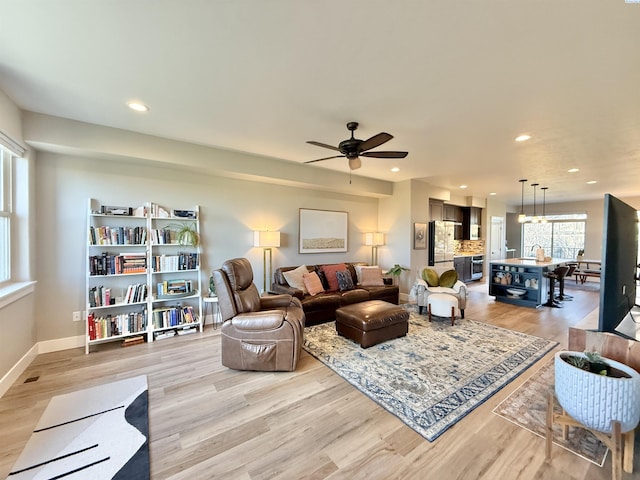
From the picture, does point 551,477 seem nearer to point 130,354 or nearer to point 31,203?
point 130,354

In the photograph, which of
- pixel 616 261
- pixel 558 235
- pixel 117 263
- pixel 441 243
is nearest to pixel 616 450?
pixel 616 261

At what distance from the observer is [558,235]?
31.4 feet

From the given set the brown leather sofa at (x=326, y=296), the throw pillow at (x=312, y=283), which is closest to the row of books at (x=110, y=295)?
the brown leather sofa at (x=326, y=296)

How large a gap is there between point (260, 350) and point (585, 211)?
11.7m

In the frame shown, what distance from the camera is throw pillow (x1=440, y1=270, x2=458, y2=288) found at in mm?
4555

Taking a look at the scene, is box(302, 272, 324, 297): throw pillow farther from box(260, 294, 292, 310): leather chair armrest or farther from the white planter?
the white planter

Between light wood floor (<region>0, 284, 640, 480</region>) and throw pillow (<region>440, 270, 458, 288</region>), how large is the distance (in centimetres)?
190

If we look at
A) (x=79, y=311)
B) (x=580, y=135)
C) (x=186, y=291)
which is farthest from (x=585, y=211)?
(x=79, y=311)

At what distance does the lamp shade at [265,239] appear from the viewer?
4.37 m

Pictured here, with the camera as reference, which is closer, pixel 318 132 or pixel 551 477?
pixel 551 477

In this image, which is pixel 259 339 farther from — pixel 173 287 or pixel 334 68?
pixel 334 68

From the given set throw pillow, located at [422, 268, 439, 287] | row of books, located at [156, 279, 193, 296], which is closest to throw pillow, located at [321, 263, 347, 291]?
throw pillow, located at [422, 268, 439, 287]

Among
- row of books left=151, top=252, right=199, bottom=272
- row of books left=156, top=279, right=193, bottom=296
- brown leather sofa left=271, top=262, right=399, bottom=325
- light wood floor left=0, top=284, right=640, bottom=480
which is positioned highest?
row of books left=151, top=252, right=199, bottom=272

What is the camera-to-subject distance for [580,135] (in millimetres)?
3199
